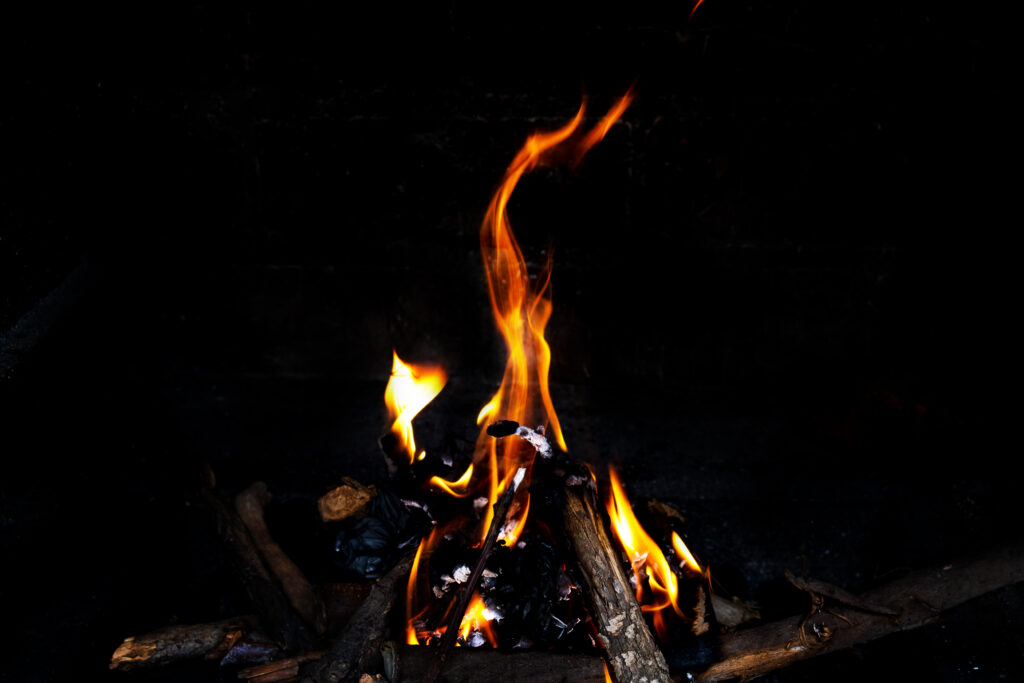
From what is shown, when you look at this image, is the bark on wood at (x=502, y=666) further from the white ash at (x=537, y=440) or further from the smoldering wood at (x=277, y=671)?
the white ash at (x=537, y=440)

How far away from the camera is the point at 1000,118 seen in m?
4.14

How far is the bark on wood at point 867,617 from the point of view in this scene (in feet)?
10.4

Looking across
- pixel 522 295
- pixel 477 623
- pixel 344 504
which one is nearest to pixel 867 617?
pixel 477 623

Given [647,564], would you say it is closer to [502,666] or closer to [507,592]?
[507,592]

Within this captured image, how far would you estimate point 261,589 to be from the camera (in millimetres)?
3568

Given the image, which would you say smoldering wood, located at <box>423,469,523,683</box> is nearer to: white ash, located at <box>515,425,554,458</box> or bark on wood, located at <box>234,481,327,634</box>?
white ash, located at <box>515,425,554,458</box>

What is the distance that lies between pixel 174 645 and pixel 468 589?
1468 millimetres

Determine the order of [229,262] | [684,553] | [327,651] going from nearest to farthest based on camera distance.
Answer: [327,651], [684,553], [229,262]

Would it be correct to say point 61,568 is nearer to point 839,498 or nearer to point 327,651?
point 327,651

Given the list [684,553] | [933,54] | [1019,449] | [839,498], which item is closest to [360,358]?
[684,553]

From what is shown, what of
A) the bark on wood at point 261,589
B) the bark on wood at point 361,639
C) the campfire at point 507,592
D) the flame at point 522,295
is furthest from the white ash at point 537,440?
the bark on wood at point 261,589

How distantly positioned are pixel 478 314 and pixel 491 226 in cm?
61

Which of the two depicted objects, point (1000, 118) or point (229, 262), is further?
point (229, 262)

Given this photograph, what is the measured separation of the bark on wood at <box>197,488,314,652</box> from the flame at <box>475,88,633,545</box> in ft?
3.98
